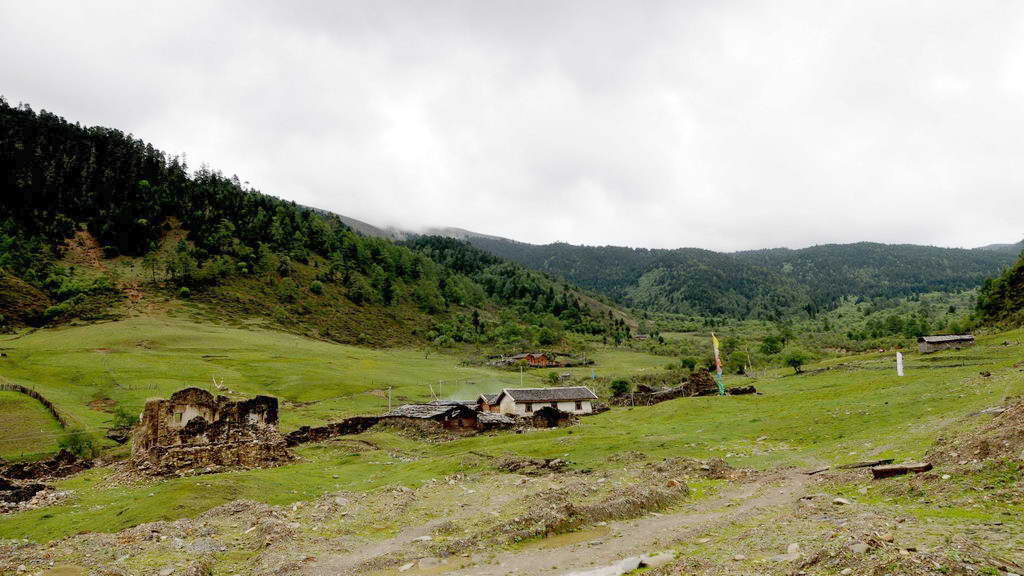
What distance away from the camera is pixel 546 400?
7356 cm

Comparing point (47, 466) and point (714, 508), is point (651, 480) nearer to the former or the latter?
point (714, 508)

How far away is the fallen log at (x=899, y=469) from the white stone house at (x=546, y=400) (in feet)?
174

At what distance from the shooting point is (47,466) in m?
42.0

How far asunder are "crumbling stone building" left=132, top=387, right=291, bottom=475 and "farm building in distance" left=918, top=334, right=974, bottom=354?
8500cm

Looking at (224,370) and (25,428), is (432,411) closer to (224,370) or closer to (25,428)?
(25,428)

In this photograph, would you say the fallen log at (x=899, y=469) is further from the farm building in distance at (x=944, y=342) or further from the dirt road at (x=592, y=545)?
the farm building in distance at (x=944, y=342)

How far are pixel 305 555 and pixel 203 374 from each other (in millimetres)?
72661

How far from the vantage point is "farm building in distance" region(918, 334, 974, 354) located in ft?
263

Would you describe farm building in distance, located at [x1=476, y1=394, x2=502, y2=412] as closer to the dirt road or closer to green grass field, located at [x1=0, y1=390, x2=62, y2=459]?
green grass field, located at [x1=0, y1=390, x2=62, y2=459]

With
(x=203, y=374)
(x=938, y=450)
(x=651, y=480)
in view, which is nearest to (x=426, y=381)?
(x=203, y=374)

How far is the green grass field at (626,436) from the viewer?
29.2 metres

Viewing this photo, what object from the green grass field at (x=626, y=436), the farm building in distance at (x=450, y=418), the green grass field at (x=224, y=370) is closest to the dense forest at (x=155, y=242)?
the green grass field at (x=224, y=370)

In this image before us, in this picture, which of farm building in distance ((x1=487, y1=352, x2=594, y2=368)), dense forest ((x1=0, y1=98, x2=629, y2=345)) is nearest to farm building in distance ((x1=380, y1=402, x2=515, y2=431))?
farm building in distance ((x1=487, y1=352, x2=594, y2=368))

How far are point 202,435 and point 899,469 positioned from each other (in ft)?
147
